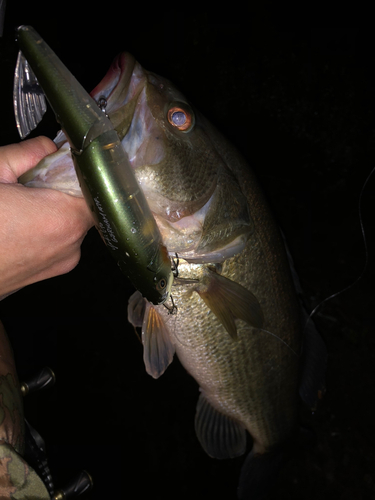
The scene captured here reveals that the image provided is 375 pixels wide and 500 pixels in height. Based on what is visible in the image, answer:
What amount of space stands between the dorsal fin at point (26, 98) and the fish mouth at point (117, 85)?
20cm

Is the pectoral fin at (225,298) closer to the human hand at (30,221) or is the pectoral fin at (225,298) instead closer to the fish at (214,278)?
the fish at (214,278)

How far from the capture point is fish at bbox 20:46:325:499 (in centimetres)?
85

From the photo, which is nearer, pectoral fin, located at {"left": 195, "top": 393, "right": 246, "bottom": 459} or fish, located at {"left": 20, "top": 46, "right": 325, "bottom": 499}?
fish, located at {"left": 20, "top": 46, "right": 325, "bottom": 499}

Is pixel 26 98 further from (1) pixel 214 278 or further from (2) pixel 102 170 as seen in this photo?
(1) pixel 214 278

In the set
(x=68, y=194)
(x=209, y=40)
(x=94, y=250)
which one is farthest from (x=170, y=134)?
(x=209, y=40)

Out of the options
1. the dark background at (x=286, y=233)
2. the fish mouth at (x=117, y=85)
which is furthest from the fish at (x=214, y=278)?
the dark background at (x=286, y=233)

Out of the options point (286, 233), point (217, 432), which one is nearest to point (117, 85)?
point (217, 432)

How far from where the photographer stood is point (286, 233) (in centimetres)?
222

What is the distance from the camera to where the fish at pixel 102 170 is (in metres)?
0.59

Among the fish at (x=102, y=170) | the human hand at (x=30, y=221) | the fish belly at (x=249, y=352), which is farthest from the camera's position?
the fish belly at (x=249, y=352)

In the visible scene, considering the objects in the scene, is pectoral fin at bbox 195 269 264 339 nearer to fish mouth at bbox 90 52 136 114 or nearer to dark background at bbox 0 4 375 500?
fish mouth at bbox 90 52 136 114

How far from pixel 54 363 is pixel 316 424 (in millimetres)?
1814

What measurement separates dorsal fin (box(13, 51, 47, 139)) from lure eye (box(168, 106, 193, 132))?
14.8 inches

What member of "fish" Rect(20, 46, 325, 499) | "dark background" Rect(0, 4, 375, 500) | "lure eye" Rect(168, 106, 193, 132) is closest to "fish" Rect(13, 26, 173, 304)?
"fish" Rect(20, 46, 325, 499)
